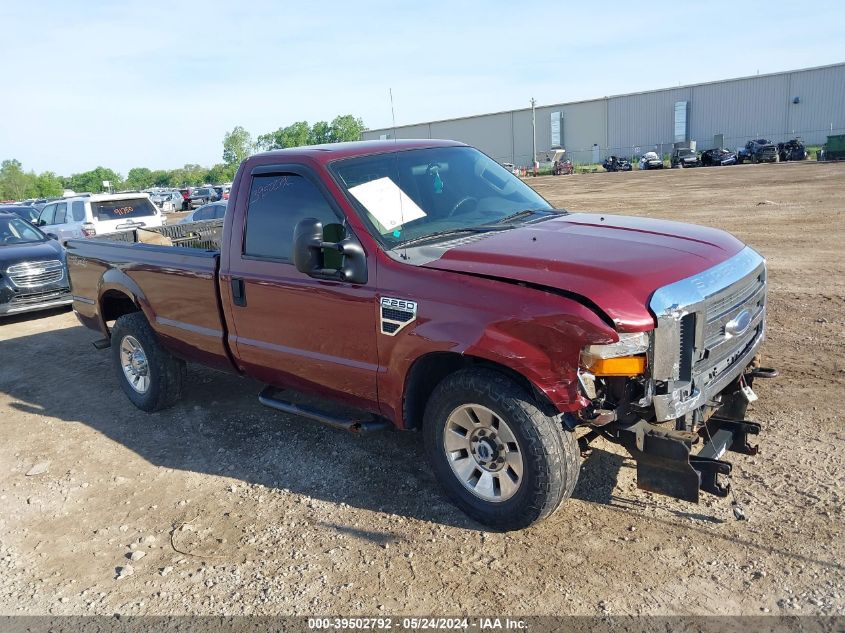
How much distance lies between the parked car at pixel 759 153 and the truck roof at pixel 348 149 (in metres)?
45.4

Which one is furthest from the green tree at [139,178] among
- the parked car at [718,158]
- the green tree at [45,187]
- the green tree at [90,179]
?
the parked car at [718,158]

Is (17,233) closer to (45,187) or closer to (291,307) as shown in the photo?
(291,307)

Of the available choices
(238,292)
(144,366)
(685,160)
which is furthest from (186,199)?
(238,292)

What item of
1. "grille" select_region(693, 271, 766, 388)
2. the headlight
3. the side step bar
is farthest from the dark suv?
the headlight

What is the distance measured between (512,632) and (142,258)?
421 centimetres

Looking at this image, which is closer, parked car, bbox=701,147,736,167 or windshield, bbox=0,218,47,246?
windshield, bbox=0,218,47,246

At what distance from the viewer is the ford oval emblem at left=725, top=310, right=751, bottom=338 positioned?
3.56m

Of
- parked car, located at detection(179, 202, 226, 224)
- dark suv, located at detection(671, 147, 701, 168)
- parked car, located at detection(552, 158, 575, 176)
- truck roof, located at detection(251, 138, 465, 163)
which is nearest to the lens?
truck roof, located at detection(251, 138, 465, 163)

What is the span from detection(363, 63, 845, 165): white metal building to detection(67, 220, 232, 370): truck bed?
57.4 meters

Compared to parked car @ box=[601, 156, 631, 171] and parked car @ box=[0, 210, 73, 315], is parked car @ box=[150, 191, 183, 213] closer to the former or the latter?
parked car @ box=[0, 210, 73, 315]

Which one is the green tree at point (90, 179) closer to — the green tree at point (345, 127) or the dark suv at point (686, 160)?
the green tree at point (345, 127)

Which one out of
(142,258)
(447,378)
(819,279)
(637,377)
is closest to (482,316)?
(447,378)

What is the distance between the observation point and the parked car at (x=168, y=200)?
124 feet

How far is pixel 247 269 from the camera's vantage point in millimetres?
4648
